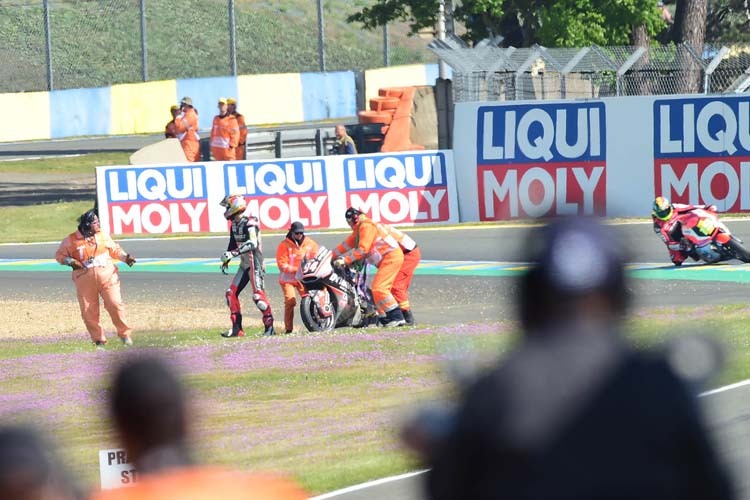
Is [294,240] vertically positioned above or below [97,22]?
below

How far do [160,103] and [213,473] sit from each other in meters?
48.2

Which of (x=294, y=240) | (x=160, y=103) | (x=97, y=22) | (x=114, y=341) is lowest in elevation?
(x=114, y=341)

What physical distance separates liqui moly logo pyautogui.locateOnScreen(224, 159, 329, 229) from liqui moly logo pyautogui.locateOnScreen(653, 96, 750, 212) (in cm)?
576

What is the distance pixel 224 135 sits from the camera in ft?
95.8

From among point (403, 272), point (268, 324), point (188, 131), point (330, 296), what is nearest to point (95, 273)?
point (268, 324)

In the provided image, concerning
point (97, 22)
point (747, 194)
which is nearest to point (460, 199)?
point (747, 194)

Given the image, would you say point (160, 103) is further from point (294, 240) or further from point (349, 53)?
point (294, 240)

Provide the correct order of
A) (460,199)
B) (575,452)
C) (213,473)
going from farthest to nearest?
(460,199) < (213,473) < (575,452)

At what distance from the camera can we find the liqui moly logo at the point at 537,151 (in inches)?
960

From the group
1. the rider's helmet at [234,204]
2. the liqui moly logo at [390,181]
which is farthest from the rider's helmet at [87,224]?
the liqui moly logo at [390,181]

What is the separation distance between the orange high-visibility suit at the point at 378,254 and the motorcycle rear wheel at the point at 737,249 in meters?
4.58

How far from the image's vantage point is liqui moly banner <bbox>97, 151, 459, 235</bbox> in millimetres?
25750

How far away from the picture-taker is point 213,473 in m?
3.06

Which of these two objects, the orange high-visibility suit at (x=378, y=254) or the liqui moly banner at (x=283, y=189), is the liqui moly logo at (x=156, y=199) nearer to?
the liqui moly banner at (x=283, y=189)
